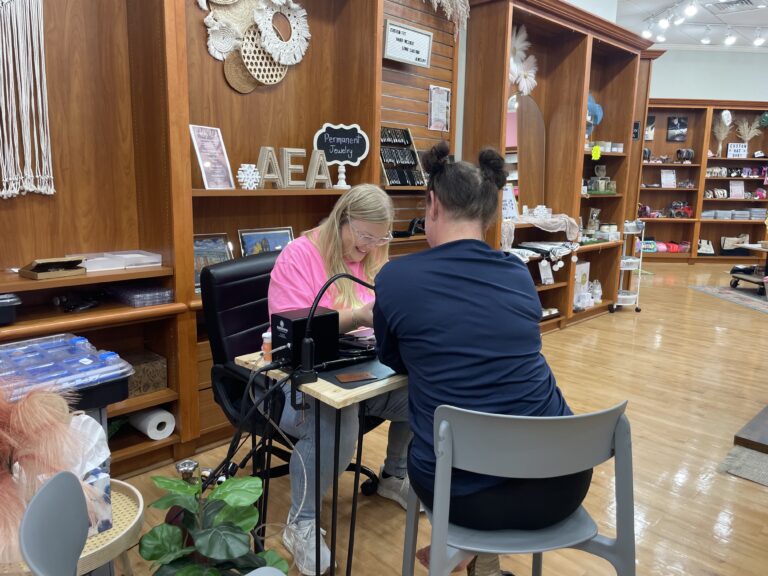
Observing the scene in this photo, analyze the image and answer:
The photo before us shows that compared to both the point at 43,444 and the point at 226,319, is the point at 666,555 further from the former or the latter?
the point at 43,444

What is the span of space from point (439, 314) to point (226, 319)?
100cm

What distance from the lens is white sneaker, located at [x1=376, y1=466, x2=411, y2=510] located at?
2.30 meters

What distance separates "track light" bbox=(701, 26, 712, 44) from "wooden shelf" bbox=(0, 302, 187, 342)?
8.40m

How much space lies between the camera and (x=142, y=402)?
2.45 metres

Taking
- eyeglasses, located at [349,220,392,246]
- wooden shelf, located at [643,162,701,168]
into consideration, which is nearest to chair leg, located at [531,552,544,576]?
eyeglasses, located at [349,220,392,246]

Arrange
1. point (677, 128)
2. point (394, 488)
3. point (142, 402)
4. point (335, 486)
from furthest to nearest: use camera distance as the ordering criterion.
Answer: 1. point (677, 128)
2. point (142, 402)
3. point (394, 488)
4. point (335, 486)

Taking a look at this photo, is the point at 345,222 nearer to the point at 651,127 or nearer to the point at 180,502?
the point at 180,502

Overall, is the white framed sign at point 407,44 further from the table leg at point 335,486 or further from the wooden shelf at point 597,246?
the table leg at point 335,486

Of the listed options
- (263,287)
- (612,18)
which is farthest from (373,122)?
(612,18)

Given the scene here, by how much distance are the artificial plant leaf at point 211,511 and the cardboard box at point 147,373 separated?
149 cm

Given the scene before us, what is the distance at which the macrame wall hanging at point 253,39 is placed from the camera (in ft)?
8.91

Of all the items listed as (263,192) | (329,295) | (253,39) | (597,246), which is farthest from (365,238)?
(597,246)

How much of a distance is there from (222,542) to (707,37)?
9553 millimetres

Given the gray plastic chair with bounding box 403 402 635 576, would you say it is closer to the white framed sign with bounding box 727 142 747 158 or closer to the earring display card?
the earring display card
